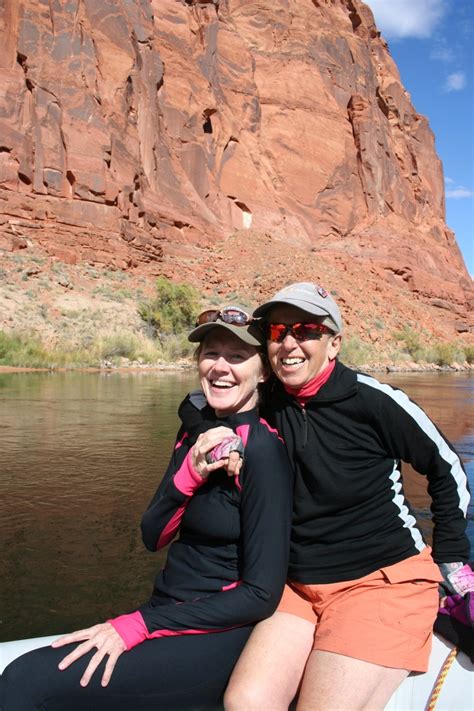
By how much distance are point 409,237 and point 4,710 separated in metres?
58.8

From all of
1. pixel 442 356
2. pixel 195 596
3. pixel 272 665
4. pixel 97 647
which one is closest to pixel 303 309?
pixel 195 596

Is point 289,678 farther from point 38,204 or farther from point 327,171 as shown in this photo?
point 327,171

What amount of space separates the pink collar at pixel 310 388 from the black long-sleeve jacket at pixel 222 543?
0.60 ft

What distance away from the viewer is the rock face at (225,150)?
30.1 meters

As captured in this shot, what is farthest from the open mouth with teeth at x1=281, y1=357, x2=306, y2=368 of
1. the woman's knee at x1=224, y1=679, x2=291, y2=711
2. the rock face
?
the rock face

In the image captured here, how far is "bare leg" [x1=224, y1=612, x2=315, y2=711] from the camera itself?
1.63 m

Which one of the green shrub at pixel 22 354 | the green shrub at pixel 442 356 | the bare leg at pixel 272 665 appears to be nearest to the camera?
the bare leg at pixel 272 665

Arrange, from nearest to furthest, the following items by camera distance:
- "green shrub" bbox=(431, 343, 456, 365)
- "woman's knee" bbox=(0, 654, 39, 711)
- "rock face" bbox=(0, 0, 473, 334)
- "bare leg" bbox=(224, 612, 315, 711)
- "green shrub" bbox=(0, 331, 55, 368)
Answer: "woman's knee" bbox=(0, 654, 39, 711) → "bare leg" bbox=(224, 612, 315, 711) → "green shrub" bbox=(0, 331, 55, 368) → "rock face" bbox=(0, 0, 473, 334) → "green shrub" bbox=(431, 343, 456, 365)

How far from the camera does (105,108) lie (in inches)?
1275

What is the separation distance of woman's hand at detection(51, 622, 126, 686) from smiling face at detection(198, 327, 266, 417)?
829 millimetres

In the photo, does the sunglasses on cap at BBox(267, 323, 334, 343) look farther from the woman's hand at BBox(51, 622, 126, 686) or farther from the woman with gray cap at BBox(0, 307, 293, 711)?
the woman's hand at BBox(51, 622, 126, 686)

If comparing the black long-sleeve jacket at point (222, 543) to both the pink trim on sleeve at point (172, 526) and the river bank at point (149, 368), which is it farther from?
the river bank at point (149, 368)

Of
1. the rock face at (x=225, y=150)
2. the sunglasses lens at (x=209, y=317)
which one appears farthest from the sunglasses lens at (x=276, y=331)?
the rock face at (x=225, y=150)

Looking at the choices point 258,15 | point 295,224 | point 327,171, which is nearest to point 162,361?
point 295,224
